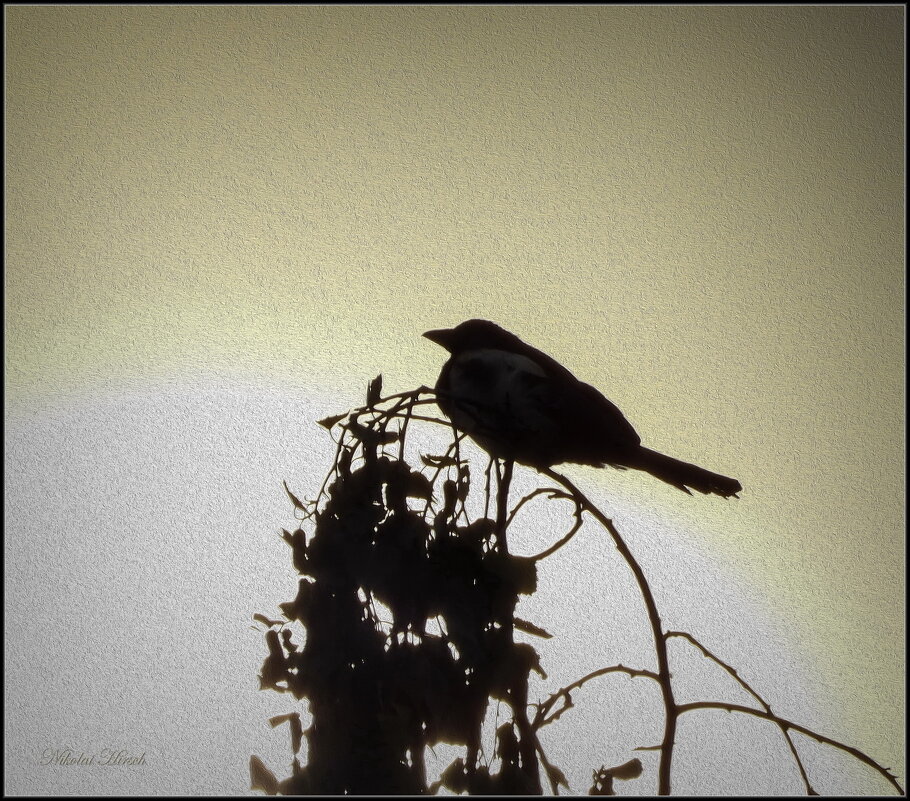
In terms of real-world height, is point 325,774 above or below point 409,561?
below

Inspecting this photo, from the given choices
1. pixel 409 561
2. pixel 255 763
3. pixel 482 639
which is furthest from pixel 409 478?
pixel 255 763

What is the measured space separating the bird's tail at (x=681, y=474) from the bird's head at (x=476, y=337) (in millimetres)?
431

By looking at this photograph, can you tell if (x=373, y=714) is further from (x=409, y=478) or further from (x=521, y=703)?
(x=409, y=478)

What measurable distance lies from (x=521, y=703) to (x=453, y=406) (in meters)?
0.67

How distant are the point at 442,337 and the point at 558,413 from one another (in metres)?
0.40

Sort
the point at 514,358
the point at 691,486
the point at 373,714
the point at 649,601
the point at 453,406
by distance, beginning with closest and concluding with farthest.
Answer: the point at 373,714 → the point at 649,601 → the point at 453,406 → the point at 691,486 → the point at 514,358

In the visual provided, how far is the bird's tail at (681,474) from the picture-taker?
1.86 meters

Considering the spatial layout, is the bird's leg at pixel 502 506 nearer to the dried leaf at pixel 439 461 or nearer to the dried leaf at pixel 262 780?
the dried leaf at pixel 439 461

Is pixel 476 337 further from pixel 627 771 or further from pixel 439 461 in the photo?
pixel 627 771

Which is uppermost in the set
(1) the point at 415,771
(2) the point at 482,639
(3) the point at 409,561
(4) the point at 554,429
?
(4) the point at 554,429

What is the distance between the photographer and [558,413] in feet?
6.34

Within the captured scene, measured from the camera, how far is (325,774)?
3.84ft

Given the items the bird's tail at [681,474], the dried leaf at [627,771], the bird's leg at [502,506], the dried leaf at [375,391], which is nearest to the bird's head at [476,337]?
the bird's tail at [681,474]

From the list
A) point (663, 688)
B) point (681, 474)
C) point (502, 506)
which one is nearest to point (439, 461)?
point (502, 506)
